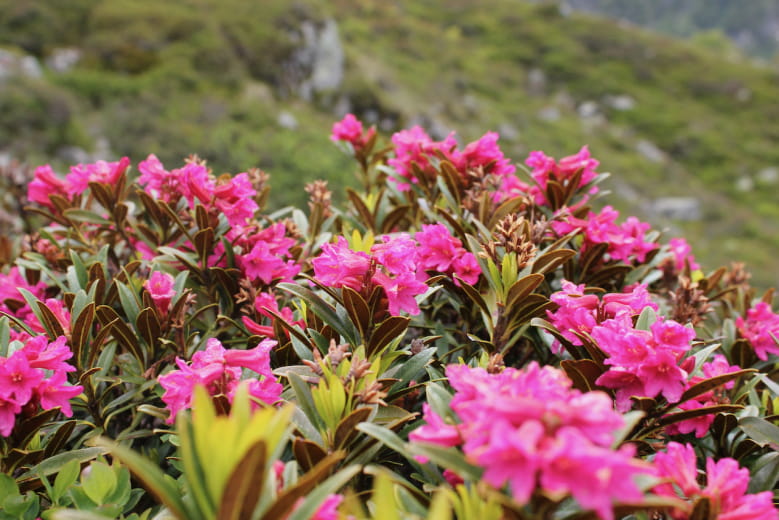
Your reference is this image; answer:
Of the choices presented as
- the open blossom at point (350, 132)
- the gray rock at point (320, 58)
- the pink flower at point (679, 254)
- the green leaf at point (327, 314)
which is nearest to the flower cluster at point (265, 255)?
the green leaf at point (327, 314)

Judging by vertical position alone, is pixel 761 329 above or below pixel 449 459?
below

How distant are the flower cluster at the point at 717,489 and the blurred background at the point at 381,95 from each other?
9.48 feet

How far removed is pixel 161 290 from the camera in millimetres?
1476

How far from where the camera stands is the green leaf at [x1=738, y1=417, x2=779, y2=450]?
123cm

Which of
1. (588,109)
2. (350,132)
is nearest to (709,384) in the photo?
(350,132)

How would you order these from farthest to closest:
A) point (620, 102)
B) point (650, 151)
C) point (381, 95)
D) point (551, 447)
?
point (620, 102), point (650, 151), point (381, 95), point (551, 447)

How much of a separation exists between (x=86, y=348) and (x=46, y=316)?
13cm

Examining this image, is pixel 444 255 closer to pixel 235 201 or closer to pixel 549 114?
pixel 235 201

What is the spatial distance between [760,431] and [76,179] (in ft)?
7.05

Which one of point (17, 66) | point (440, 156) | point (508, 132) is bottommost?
point (440, 156)

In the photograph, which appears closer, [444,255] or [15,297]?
[444,255]

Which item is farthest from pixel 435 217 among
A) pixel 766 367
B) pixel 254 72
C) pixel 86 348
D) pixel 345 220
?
pixel 254 72

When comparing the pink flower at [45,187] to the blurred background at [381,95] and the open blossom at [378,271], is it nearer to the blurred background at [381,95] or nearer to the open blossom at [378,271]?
the blurred background at [381,95]

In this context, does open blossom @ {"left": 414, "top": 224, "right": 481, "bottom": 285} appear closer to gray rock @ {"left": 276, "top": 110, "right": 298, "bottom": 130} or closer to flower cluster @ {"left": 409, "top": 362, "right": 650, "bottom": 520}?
flower cluster @ {"left": 409, "top": 362, "right": 650, "bottom": 520}
